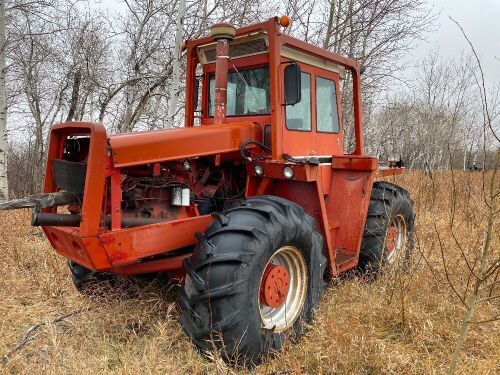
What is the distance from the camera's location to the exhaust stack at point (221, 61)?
140 inches

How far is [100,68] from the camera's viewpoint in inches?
542

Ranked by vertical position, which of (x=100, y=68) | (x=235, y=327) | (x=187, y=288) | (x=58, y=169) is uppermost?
(x=100, y=68)

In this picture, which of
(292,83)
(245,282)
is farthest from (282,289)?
(292,83)

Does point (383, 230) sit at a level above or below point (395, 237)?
above

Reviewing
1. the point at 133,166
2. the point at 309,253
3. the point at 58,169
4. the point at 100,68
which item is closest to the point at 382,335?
the point at 309,253

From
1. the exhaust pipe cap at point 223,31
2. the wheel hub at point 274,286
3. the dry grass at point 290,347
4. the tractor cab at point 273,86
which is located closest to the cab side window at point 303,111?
the tractor cab at point 273,86

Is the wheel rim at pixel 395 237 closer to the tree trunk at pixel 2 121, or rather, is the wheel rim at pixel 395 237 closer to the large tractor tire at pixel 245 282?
the large tractor tire at pixel 245 282

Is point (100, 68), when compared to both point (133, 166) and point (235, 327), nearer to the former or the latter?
point (133, 166)

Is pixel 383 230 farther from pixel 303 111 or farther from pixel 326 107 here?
pixel 303 111

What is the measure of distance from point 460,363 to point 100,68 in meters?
13.6

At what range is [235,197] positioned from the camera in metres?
3.84

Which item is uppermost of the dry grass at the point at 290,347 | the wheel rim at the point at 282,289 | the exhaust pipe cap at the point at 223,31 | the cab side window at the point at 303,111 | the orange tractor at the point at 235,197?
the exhaust pipe cap at the point at 223,31

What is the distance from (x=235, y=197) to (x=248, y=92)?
1.00 m

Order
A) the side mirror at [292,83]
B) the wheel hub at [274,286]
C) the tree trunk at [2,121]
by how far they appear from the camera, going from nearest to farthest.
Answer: the wheel hub at [274,286] → the side mirror at [292,83] → the tree trunk at [2,121]
